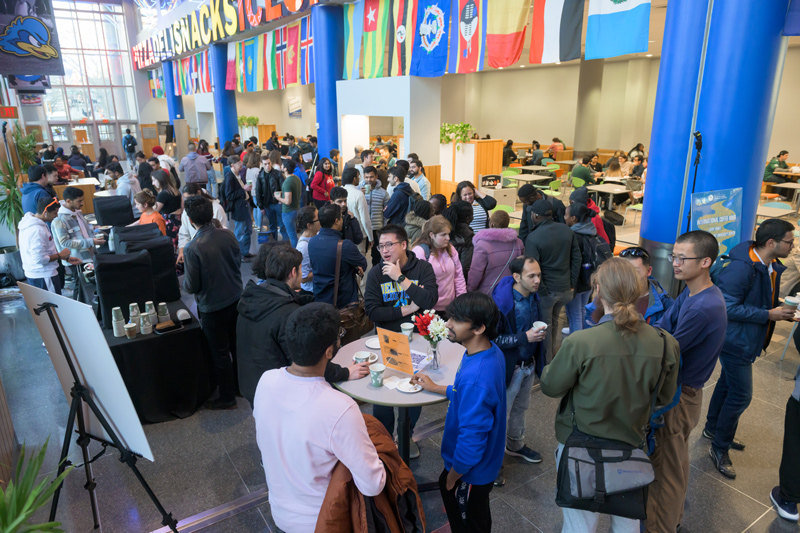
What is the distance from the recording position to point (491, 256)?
3.97m

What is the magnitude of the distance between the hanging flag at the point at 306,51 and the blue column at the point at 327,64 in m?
0.46

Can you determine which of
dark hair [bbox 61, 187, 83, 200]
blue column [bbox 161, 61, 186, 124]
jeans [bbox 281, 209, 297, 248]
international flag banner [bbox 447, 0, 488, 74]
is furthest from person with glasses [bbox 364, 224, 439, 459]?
blue column [bbox 161, 61, 186, 124]

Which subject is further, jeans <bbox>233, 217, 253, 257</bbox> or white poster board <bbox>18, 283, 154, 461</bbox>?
jeans <bbox>233, 217, 253, 257</bbox>

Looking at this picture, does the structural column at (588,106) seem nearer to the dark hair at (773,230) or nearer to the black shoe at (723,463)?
the dark hair at (773,230)

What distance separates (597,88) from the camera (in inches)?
588

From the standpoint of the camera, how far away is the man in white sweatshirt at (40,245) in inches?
189

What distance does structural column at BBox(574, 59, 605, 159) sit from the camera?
14.8 meters

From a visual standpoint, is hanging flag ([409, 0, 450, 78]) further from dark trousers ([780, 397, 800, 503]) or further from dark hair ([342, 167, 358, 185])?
dark trousers ([780, 397, 800, 503])

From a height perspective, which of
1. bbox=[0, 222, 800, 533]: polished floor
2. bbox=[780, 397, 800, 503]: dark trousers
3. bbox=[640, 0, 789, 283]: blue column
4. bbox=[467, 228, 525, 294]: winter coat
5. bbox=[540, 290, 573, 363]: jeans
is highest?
bbox=[640, 0, 789, 283]: blue column

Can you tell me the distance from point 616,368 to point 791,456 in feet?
5.36

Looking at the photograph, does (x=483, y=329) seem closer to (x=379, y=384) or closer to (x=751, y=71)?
(x=379, y=384)

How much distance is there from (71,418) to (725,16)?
5.81 metres

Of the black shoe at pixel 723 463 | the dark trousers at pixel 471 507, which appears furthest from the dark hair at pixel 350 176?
the black shoe at pixel 723 463

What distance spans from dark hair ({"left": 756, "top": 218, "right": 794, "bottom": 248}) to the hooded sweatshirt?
19.4 ft
